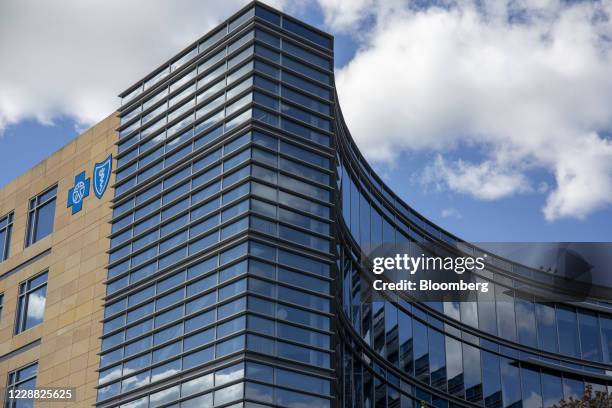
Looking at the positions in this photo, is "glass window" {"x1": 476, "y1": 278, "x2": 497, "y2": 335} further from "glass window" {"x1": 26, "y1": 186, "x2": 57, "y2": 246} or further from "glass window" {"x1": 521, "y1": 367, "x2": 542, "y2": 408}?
"glass window" {"x1": 26, "y1": 186, "x2": 57, "y2": 246}

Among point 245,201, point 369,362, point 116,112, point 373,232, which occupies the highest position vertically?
point 116,112

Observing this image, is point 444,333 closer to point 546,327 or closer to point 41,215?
point 546,327

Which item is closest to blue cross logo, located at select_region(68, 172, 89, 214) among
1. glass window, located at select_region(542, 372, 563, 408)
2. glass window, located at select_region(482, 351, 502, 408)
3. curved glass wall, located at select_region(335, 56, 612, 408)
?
curved glass wall, located at select_region(335, 56, 612, 408)

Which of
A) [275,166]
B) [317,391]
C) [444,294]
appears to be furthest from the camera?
[444,294]

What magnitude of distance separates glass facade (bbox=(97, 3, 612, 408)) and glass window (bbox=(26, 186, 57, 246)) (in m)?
6.14

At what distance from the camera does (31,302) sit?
43.8m

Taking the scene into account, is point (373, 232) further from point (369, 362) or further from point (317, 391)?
point (317, 391)

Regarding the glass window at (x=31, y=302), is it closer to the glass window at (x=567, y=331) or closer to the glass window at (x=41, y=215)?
the glass window at (x=41, y=215)

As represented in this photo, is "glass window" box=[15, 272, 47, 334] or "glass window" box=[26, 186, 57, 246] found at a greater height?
"glass window" box=[26, 186, 57, 246]

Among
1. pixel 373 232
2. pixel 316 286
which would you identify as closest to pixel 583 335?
pixel 373 232

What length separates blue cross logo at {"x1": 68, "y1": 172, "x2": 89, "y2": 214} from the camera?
41.7 m

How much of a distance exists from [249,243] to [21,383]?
15.4m

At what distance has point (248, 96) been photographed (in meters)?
34.2

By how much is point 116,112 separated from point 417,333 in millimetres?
14823
